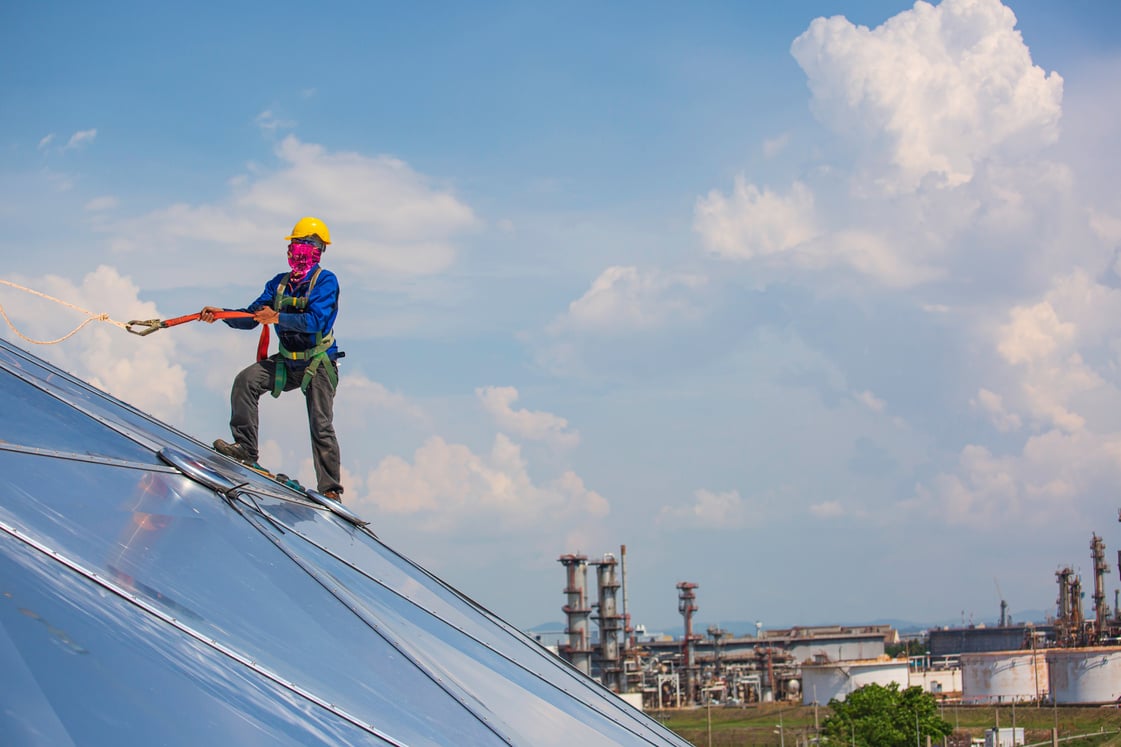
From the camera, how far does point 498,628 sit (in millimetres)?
7773

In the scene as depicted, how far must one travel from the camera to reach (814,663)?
3255 inches

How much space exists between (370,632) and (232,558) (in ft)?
2.05

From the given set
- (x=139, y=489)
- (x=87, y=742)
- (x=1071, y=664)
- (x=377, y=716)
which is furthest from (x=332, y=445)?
(x=1071, y=664)

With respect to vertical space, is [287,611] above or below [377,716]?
above

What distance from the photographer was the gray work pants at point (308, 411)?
26.1ft

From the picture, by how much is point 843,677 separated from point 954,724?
14716 millimetres

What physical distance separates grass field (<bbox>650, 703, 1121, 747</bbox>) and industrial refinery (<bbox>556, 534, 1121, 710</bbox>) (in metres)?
1.68

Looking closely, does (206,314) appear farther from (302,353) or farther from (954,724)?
(954,724)

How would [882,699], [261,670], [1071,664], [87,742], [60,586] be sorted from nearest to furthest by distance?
[87,742] < [60,586] < [261,670] < [882,699] < [1071,664]

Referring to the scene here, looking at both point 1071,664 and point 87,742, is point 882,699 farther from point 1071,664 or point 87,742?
point 87,742

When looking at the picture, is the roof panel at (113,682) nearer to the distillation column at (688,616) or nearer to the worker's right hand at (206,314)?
the worker's right hand at (206,314)

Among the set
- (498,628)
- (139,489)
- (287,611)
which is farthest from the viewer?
(498,628)

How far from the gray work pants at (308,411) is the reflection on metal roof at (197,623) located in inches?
60.8

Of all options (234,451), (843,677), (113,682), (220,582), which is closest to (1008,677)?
(843,677)
